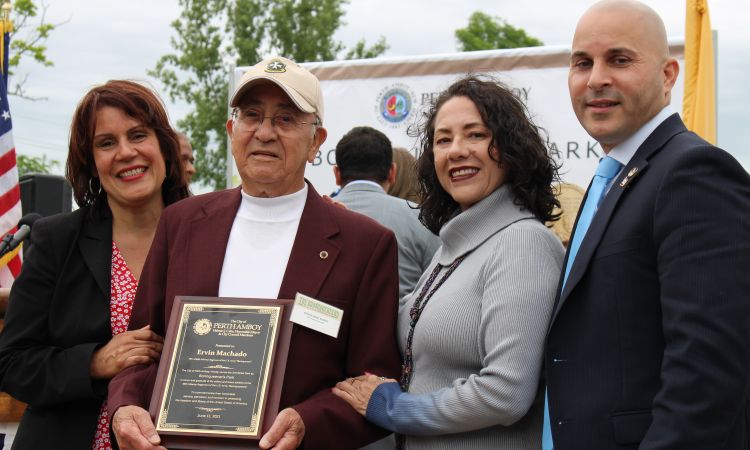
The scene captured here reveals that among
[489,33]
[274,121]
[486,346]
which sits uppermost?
[489,33]

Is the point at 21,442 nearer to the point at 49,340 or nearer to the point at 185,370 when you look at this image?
the point at 49,340

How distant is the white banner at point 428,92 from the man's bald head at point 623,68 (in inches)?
122

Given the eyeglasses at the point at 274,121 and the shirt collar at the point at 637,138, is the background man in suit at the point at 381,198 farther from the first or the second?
the shirt collar at the point at 637,138

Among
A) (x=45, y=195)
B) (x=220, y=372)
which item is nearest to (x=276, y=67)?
(x=220, y=372)

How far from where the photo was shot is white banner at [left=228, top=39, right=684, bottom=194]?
5.95 metres

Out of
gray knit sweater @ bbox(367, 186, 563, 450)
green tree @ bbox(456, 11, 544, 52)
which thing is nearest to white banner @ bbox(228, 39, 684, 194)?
gray knit sweater @ bbox(367, 186, 563, 450)

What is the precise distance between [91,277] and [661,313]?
2.29 metres

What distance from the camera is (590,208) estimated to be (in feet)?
8.74

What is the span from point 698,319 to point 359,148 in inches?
143

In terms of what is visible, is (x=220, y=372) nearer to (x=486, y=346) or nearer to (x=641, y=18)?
(x=486, y=346)

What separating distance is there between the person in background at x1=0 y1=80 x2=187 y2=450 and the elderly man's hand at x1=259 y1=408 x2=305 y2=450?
2.04 feet

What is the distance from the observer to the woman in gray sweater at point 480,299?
8.94 ft

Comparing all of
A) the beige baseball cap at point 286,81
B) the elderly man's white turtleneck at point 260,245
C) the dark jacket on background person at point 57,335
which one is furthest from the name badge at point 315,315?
the dark jacket on background person at point 57,335

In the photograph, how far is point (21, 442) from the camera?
3420 millimetres
